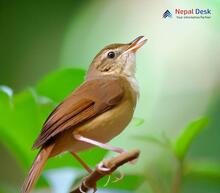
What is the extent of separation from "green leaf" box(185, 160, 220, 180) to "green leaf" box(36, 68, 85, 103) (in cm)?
23

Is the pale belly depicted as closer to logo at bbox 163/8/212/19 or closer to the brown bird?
the brown bird

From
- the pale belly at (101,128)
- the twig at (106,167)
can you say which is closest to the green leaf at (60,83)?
the pale belly at (101,128)

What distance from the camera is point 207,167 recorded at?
881 mm

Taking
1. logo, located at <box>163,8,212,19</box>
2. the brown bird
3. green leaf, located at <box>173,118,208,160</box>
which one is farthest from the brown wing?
logo, located at <box>163,8,212,19</box>

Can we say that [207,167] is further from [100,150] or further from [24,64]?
[24,64]

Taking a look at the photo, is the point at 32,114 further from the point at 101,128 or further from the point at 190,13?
the point at 190,13

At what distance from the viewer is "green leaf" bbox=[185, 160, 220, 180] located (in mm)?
801

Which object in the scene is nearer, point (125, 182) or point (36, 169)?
point (36, 169)

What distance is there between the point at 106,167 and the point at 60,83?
27 cm

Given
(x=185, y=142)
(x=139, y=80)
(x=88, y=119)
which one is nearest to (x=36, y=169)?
(x=88, y=119)

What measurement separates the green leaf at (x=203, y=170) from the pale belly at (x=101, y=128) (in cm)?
13

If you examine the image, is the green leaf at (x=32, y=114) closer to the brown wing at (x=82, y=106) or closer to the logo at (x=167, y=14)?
the brown wing at (x=82, y=106)

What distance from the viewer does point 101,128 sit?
741 mm

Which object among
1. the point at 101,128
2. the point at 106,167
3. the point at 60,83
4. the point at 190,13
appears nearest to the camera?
the point at 106,167
